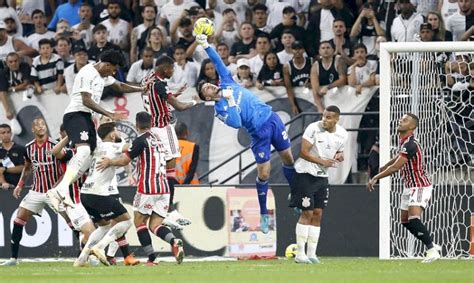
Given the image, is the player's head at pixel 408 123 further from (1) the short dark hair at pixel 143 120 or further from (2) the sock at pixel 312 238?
(1) the short dark hair at pixel 143 120

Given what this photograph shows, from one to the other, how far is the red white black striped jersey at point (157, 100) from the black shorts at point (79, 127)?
1315 millimetres

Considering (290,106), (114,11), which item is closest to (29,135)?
(114,11)

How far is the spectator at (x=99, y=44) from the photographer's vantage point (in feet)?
86.2

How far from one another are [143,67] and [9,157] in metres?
2.96

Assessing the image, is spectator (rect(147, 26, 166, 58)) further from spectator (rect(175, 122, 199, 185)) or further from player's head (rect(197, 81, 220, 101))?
player's head (rect(197, 81, 220, 101))

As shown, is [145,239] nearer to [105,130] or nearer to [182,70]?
[105,130]

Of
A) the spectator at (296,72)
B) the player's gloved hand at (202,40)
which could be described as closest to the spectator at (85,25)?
the spectator at (296,72)

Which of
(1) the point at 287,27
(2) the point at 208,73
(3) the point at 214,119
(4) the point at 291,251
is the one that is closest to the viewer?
(4) the point at 291,251

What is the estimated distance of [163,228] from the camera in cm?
1988

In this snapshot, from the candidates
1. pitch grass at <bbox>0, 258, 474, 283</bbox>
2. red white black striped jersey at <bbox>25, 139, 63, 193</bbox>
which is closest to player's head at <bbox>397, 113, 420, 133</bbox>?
pitch grass at <bbox>0, 258, 474, 283</bbox>

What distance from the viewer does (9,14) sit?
27.8 meters

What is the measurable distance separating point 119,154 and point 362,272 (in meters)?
4.47

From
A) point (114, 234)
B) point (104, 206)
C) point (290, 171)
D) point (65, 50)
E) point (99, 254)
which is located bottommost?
point (99, 254)

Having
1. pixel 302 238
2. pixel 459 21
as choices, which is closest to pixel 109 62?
pixel 302 238
